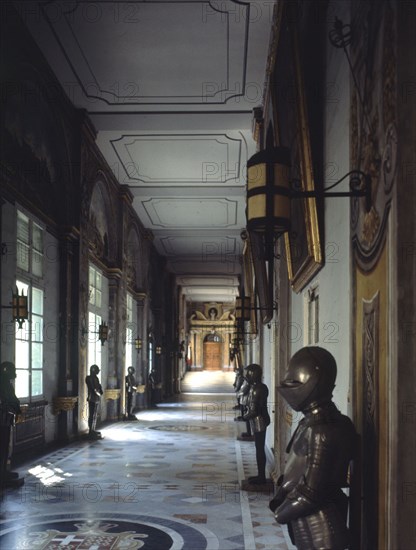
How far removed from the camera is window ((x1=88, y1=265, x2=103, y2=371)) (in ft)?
50.2

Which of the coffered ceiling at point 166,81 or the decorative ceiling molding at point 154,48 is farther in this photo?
the coffered ceiling at point 166,81

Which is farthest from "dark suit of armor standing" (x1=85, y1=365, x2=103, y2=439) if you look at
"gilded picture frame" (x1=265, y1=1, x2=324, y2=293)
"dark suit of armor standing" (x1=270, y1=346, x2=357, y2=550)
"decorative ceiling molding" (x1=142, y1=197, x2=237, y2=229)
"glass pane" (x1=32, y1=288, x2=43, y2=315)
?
"dark suit of armor standing" (x1=270, y1=346, x2=357, y2=550)

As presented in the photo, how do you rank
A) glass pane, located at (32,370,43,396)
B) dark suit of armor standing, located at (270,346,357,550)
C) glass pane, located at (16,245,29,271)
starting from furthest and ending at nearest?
glass pane, located at (32,370,43,396), glass pane, located at (16,245,29,271), dark suit of armor standing, located at (270,346,357,550)

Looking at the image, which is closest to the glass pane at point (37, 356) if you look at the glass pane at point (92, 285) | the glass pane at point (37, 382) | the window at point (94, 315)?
the glass pane at point (37, 382)

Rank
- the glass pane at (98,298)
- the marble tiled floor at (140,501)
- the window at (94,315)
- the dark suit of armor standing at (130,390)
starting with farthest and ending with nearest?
the dark suit of armor standing at (130,390), the glass pane at (98,298), the window at (94,315), the marble tiled floor at (140,501)

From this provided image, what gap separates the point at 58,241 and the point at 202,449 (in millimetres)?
4739

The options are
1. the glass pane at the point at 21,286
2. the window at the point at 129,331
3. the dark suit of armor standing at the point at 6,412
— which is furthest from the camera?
the window at the point at 129,331

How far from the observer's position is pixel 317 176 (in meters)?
5.20

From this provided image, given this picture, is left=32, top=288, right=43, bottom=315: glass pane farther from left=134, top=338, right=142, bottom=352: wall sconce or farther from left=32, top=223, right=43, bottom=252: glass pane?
left=134, top=338, right=142, bottom=352: wall sconce

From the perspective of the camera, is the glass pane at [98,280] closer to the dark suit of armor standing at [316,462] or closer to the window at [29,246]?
the window at [29,246]

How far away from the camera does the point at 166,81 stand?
11047 millimetres

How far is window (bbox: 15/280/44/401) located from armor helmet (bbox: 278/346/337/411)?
7688 millimetres

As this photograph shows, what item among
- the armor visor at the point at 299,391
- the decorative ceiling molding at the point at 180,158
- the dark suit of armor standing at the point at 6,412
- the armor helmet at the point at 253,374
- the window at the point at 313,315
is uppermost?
the decorative ceiling molding at the point at 180,158

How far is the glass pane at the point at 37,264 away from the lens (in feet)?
36.9
